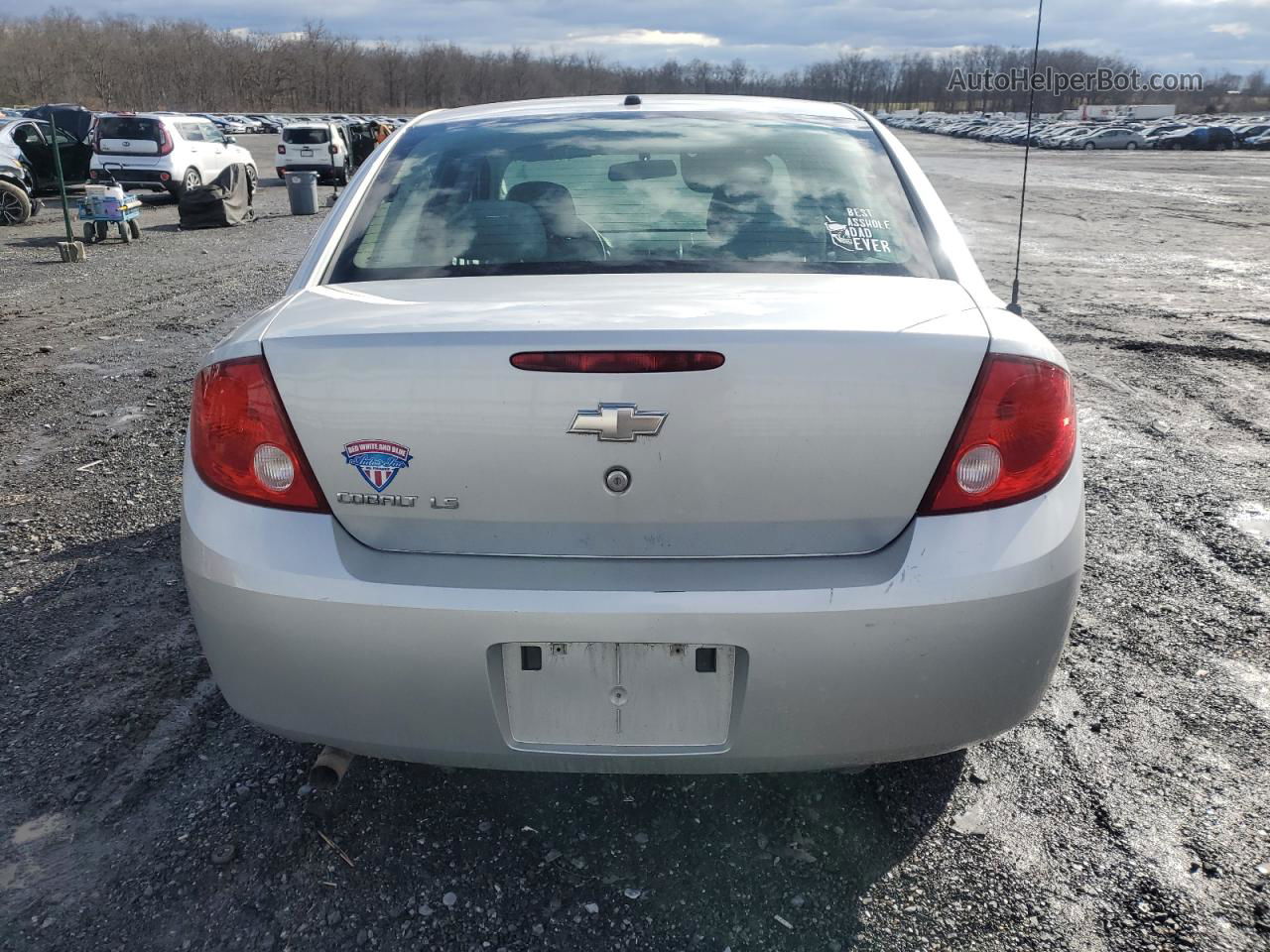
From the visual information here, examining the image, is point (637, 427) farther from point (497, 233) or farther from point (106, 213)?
point (106, 213)

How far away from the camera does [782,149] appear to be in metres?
2.73

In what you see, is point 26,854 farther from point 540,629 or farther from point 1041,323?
point 1041,323

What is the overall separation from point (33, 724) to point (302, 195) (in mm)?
18153

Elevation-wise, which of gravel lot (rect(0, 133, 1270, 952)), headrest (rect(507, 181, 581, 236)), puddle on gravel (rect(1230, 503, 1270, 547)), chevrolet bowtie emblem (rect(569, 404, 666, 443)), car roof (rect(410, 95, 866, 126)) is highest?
car roof (rect(410, 95, 866, 126))

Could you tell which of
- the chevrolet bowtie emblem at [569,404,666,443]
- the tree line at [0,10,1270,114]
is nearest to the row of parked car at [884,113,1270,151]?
the tree line at [0,10,1270,114]

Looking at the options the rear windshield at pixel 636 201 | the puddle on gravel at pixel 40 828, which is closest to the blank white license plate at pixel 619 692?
the rear windshield at pixel 636 201

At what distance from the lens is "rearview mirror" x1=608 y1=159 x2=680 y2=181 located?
8.74 ft

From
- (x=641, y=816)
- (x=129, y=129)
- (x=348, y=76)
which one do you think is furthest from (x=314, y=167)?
(x=348, y=76)

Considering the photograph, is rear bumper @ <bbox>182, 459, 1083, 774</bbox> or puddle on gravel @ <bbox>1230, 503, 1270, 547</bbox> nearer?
rear bumper @ <bbox>182, 459, 1083, 774</bbox>

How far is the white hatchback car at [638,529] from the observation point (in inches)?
70.0

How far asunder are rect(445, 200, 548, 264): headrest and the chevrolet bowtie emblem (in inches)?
28.6

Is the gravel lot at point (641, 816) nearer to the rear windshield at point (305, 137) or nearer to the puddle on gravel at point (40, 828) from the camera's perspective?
the puddle on gravel at point (40, 828)

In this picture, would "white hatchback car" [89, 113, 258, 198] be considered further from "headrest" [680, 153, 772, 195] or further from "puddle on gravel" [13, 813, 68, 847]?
"puddle on gravel" [13, 813, 68, 847]

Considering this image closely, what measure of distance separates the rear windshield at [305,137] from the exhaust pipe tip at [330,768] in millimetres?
26461
